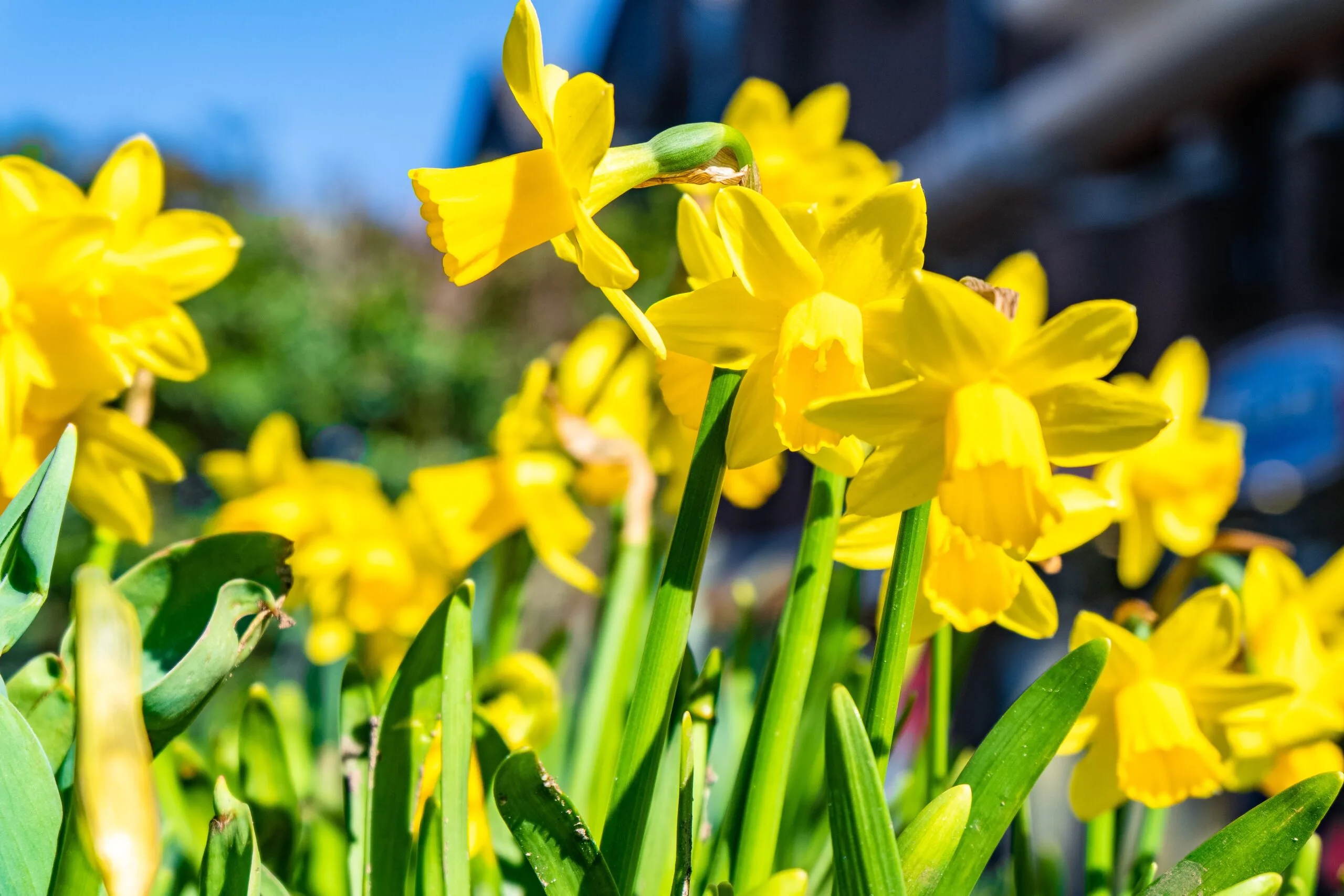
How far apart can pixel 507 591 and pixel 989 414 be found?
0.52 metres

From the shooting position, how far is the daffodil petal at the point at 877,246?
42cm

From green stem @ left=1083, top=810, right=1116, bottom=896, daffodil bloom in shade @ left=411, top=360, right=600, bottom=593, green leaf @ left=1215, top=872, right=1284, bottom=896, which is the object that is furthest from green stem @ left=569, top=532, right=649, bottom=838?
green leaf @ left=1215, top=872, right=1284, bottom=896

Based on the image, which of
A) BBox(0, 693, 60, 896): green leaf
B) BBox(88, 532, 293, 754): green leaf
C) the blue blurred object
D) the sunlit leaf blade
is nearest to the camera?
the sunlit leaf blade

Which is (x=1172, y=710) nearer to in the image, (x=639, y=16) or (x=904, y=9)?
(x=904, y=9)

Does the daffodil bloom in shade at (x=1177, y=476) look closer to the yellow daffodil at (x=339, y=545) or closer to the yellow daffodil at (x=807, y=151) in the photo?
the yellow daffodil at (x=807, y=151)

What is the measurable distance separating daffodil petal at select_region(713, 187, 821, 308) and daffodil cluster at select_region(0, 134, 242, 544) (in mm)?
339

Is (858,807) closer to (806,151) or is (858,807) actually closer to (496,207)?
(496,207)

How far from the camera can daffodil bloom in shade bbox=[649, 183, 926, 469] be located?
0.42 m

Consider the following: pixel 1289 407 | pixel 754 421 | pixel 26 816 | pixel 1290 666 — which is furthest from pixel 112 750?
pixel 1289 407

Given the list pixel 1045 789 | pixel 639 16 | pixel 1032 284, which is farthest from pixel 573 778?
pixel 639 16

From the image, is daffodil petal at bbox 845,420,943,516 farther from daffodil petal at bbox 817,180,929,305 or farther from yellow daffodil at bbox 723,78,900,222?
yellow daffodil at bbox 723,78,900,222

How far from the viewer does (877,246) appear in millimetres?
435

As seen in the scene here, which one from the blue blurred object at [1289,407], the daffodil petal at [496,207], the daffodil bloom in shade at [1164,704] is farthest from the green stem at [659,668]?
the blue blurred object at [1289,407]

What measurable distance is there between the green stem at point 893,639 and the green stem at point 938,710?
0.16 meters
